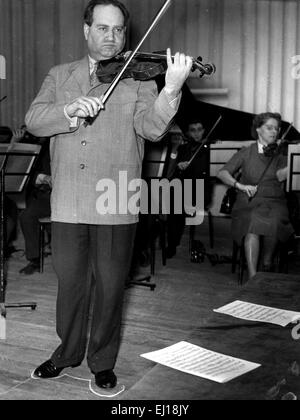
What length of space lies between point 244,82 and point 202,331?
Result: 5.32 m

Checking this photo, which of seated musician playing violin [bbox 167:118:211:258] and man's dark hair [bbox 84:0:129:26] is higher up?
man's dark hair [bbox 84:0:129:26]

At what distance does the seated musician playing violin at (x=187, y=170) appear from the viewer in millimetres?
4516

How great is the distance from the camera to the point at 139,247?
4.12 m

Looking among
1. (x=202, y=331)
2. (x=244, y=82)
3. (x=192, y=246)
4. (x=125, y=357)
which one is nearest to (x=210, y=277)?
(x=192, y=246)

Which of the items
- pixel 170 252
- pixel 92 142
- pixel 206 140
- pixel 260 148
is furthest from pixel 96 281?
pixel 206 140

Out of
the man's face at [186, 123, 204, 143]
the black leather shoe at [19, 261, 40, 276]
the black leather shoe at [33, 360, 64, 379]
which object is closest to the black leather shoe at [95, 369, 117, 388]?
the black leather shoe at [33, 360, 64, 379]

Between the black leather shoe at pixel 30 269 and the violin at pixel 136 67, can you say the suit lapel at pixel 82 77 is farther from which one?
the black leather shoe at pixel 30 269

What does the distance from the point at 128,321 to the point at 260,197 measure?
1343mm

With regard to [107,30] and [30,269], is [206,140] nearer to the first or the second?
[30,269]

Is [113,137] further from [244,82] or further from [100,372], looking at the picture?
[244,82]

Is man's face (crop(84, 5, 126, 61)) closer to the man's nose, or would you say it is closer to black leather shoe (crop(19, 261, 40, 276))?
the man's nose

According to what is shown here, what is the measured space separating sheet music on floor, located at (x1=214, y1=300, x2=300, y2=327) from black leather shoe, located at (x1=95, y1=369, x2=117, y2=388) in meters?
0.70

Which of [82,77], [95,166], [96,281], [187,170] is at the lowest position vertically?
[96,281]

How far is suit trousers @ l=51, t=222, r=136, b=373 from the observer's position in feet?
6.54
